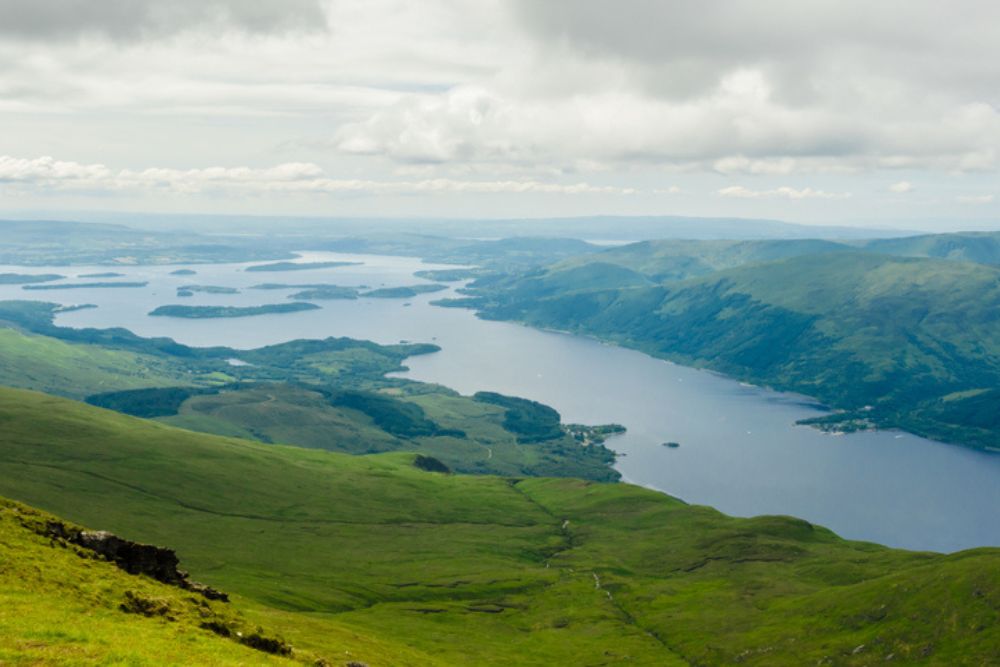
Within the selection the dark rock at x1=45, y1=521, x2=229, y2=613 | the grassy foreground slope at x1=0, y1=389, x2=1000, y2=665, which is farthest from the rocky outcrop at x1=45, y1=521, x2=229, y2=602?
the grassy foreground slope at x1=0, y1=389, x2=1000, y2=665

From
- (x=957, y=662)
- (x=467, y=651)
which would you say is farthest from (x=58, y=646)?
(x=957, y=662)

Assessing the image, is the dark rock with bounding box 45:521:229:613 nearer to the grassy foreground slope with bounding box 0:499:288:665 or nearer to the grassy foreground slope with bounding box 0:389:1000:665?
the grassy foreground slope with bounding box 0:499:288:665

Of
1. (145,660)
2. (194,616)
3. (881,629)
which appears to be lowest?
(881,629)

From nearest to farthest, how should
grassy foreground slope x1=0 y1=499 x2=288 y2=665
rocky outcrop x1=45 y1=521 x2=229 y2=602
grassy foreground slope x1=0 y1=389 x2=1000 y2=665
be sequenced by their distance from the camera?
1. grassy foreground slope x1=0 y1=499 x2=288 y2=665
2. rocky outcrop x1=45 y1=521 x2=229 y2=602
3. grassy foreground slope x1=0 y1=389 x2=1000 y2=665

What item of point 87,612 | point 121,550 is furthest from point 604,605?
point 87,612

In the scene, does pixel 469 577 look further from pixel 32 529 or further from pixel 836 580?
pixel 32 529

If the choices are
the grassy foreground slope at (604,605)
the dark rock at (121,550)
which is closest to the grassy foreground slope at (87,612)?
the dark rock at (121,550)

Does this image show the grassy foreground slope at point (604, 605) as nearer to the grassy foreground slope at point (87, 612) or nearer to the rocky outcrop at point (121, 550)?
the rocky outcrop at point (121, 550)

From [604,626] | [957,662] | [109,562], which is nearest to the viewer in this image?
[109,562]
